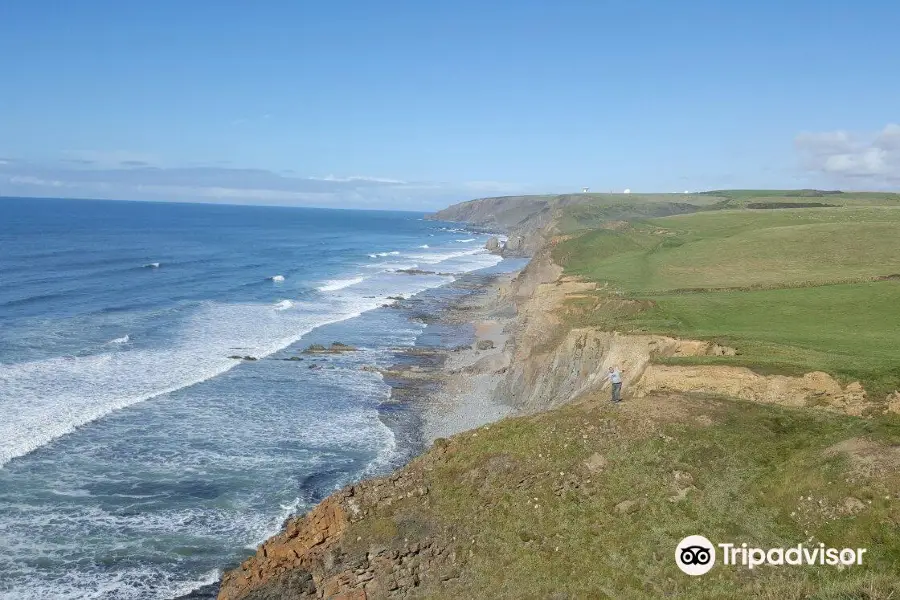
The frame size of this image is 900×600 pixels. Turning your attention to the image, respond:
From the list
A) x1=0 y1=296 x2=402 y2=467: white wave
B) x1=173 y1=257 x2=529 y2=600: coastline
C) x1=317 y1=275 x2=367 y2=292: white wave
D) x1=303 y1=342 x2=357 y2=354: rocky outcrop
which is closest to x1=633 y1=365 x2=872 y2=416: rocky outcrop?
x1=173 y1=257 x2=529 y2=600: coastline

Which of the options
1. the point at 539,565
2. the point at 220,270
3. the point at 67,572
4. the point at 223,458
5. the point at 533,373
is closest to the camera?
the point at 539,565

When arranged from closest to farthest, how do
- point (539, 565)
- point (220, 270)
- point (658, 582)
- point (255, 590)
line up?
point (658, 582) → point (539, 565) → point (255, 590) → point (220, 270)

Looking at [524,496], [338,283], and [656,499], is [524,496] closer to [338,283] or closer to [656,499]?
[656,499]

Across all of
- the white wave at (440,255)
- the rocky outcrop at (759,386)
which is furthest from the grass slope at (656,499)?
the white wave at (440,255)

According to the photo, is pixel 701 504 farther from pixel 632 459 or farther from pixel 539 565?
pixel 539 565

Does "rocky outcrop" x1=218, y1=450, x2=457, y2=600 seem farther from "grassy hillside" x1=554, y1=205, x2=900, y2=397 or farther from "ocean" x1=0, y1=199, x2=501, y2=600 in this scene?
"grassy hillside" x1=554, y1=205, x2=900, y2=397

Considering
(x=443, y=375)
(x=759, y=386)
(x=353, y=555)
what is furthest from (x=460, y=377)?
(x=353, y=555)

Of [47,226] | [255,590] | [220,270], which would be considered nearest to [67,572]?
[255,590]
